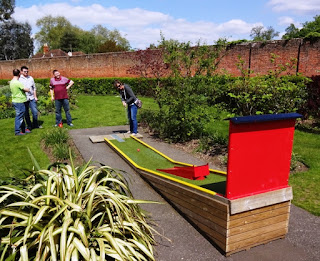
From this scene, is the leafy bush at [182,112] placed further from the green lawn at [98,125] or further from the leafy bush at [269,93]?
the leafy bush at [269,93]

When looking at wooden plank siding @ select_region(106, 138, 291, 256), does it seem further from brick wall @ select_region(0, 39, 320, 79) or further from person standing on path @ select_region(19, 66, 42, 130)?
person standing on path @ select_region(19, 66, 42, 130)

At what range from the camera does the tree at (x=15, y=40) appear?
63500mm

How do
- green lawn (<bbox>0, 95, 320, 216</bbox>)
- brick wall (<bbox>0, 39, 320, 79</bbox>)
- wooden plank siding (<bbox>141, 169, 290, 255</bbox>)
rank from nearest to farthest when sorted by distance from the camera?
wooden plank siding (<bbox>141, 169, 290, 255</bbox>), green lawn (<bbox>0, 95, 320, 216</bbox>), brick wall (<bbox>0, 39, 320, 79</bbox>)

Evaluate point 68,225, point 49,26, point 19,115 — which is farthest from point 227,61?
point 49,26

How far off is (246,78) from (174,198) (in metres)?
4.81

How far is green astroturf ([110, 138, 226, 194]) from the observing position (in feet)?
13.4

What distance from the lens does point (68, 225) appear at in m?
2.62

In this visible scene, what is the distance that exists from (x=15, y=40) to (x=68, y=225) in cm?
7436

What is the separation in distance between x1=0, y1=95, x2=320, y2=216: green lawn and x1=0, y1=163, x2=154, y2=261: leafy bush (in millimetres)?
742

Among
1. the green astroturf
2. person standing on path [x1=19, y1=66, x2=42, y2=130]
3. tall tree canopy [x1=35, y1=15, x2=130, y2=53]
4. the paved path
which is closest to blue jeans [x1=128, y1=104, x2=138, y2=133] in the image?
the green astroturf

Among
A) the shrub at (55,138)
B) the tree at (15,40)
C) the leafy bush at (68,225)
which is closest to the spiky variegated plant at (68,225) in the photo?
the leafy bush at (68,225)

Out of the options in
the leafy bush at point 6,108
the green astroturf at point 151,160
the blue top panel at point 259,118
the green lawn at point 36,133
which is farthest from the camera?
the leafy bush at point 6,108

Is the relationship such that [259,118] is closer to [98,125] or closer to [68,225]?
[68,225]

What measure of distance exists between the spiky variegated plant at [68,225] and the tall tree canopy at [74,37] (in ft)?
182
